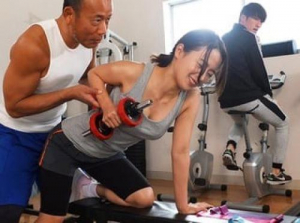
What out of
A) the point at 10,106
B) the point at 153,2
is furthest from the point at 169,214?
the point at 153,2

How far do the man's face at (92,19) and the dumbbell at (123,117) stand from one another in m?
0.31

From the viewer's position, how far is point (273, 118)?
2.89 m

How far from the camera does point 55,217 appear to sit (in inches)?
58.2

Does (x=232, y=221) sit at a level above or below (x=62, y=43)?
below

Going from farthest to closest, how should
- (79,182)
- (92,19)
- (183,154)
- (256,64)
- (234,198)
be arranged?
(234,198), (256,64), (79,182), (183,154), (92,19)

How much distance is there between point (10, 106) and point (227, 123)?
8.20 ft

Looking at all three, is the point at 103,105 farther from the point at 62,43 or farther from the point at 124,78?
the point at 62,43

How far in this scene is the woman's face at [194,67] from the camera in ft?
4.50

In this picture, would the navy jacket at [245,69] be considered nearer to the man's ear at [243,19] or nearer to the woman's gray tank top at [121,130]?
the man's ear at [243,19]

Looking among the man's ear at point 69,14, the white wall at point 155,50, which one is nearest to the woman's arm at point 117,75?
the man's ear at point 69,14

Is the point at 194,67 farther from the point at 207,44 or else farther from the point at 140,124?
the point at 140,124

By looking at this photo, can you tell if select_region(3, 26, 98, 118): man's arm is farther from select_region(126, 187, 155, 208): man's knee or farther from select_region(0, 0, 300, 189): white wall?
select_region(0, 0, 300, 189): white wall

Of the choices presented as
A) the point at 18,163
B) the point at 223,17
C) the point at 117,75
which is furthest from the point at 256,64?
the point at 18,163

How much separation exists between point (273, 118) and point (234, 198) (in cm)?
73
